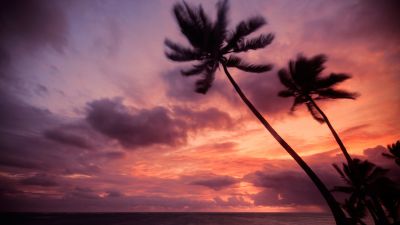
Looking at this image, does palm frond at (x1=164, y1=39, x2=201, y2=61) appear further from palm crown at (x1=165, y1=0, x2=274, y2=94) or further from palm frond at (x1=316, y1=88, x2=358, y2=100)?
palm frond at (x1=316, y1=88, x2=358, y2=100)

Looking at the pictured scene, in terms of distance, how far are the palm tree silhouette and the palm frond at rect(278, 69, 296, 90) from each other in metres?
5.32

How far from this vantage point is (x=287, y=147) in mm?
9070

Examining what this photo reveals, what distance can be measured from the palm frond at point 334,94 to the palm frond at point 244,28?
6.08m

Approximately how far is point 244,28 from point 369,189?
9.52 metres

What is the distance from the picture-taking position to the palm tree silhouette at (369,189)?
993 centimetres

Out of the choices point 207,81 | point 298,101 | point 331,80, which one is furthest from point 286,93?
point 207,81

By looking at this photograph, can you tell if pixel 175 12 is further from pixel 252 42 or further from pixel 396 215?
pixel 396 215

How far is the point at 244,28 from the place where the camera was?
10.8 m

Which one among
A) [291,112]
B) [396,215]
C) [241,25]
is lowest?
[396,215]

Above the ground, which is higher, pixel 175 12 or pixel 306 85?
pixel 175 12

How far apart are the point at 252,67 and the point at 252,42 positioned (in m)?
1.19

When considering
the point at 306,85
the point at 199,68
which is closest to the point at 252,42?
the point at 199,68

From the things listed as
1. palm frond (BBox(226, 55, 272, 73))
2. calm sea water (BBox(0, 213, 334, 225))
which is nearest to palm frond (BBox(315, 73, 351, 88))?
palm frond (BBox(226, 55, 272, 73))

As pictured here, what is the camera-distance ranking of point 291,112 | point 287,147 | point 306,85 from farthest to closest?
point 291,112 → point 306,85 → point 287,147
